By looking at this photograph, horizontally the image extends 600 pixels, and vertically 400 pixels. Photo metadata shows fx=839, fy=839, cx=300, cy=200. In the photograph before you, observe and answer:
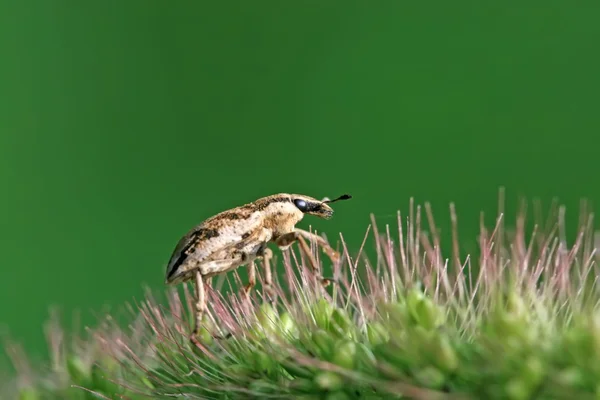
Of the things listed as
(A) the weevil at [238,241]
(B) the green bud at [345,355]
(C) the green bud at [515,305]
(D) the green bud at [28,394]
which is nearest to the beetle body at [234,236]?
(A) the weevil at [238,241]

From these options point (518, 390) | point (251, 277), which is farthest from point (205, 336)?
point (518, 390)

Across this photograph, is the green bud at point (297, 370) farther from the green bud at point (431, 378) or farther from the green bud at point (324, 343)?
the green bud at point (431, 378)

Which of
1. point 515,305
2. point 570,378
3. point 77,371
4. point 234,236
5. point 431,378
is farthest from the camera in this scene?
point 77,371

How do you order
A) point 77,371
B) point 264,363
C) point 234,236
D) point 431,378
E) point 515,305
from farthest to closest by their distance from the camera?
point 77,371
point 234,236
point 264,363
point 515,305
point 431,378

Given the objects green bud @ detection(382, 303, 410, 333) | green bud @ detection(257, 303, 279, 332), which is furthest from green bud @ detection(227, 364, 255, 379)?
green bud @ detection(382, 303, 410, 333)

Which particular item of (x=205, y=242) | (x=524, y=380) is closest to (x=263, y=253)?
(x=205, y=242)

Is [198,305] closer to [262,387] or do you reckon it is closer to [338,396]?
[262,387]

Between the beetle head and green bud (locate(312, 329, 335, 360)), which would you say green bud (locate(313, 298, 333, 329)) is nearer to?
green bud (locate(312, 329, 335, 360))
